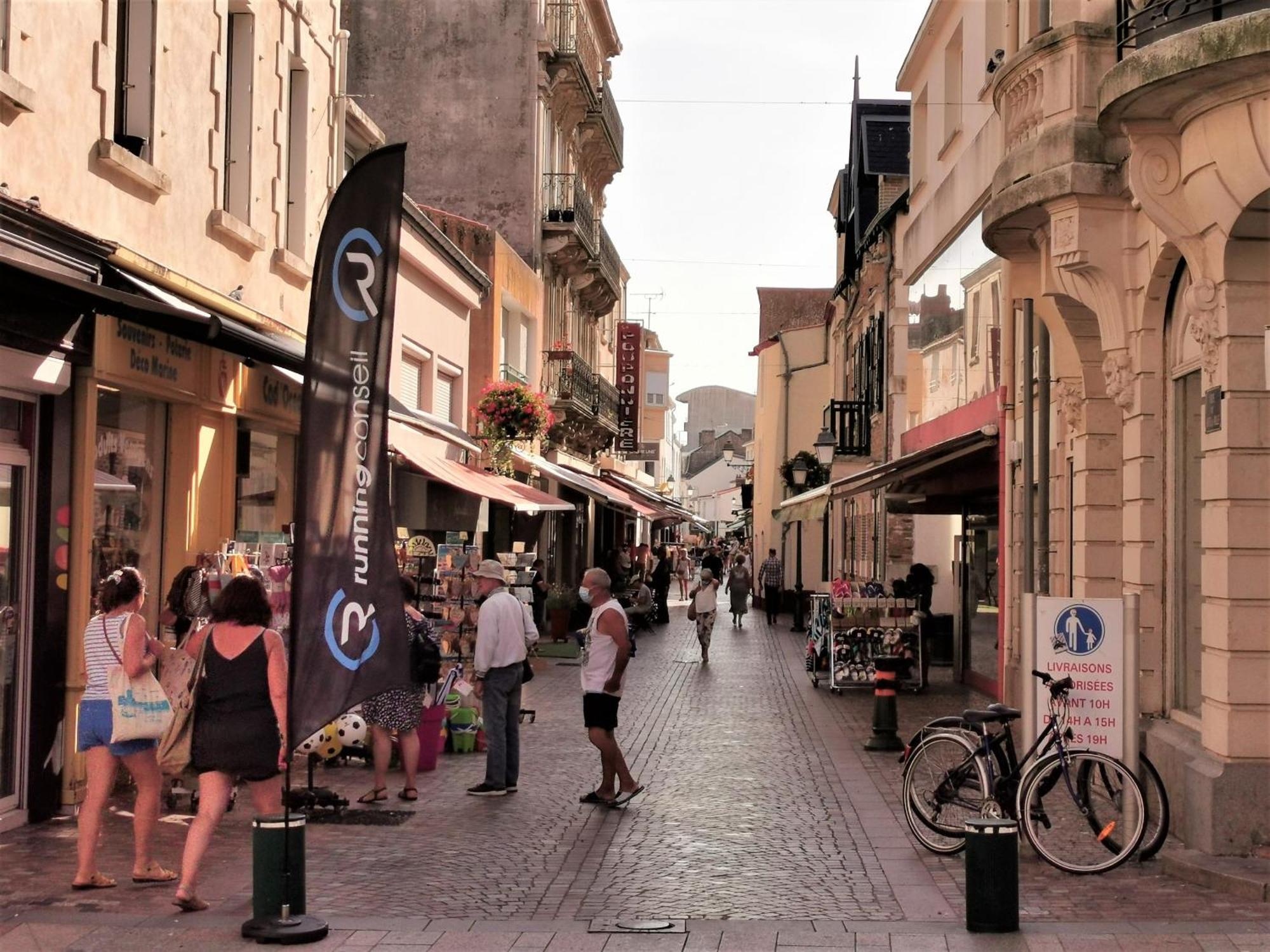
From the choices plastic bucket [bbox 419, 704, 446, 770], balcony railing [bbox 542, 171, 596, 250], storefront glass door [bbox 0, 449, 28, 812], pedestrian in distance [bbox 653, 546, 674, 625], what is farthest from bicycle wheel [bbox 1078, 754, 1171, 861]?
pedestrian in distance [bbox 653, 546, 674, 625]

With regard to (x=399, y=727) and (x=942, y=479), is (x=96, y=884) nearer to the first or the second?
(x=399, y=727)

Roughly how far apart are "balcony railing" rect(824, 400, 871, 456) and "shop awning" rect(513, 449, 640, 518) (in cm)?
437

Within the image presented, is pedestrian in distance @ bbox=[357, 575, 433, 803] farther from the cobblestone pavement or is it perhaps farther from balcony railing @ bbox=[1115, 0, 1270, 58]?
balcony railing @ bbox=[1115, 0, 1270, 58]

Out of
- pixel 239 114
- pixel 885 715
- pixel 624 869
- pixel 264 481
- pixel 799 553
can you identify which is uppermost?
pixel 239 114

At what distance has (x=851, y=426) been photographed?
33.0 m

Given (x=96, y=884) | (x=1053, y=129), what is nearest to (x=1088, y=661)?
(x=1053, y=129)

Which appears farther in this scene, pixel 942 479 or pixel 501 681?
pixel 942 479

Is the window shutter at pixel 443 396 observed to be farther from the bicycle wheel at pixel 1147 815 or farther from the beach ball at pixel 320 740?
the bicycle wheel at pixel 1147 815

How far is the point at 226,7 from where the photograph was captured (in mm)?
13016

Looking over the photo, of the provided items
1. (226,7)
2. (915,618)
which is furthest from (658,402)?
(226,7)

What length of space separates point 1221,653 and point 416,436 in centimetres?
1181

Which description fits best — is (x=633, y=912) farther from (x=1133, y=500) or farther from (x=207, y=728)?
(x=1133, y=500)

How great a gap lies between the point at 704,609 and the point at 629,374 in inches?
816

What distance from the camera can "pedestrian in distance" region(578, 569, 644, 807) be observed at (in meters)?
11.0
